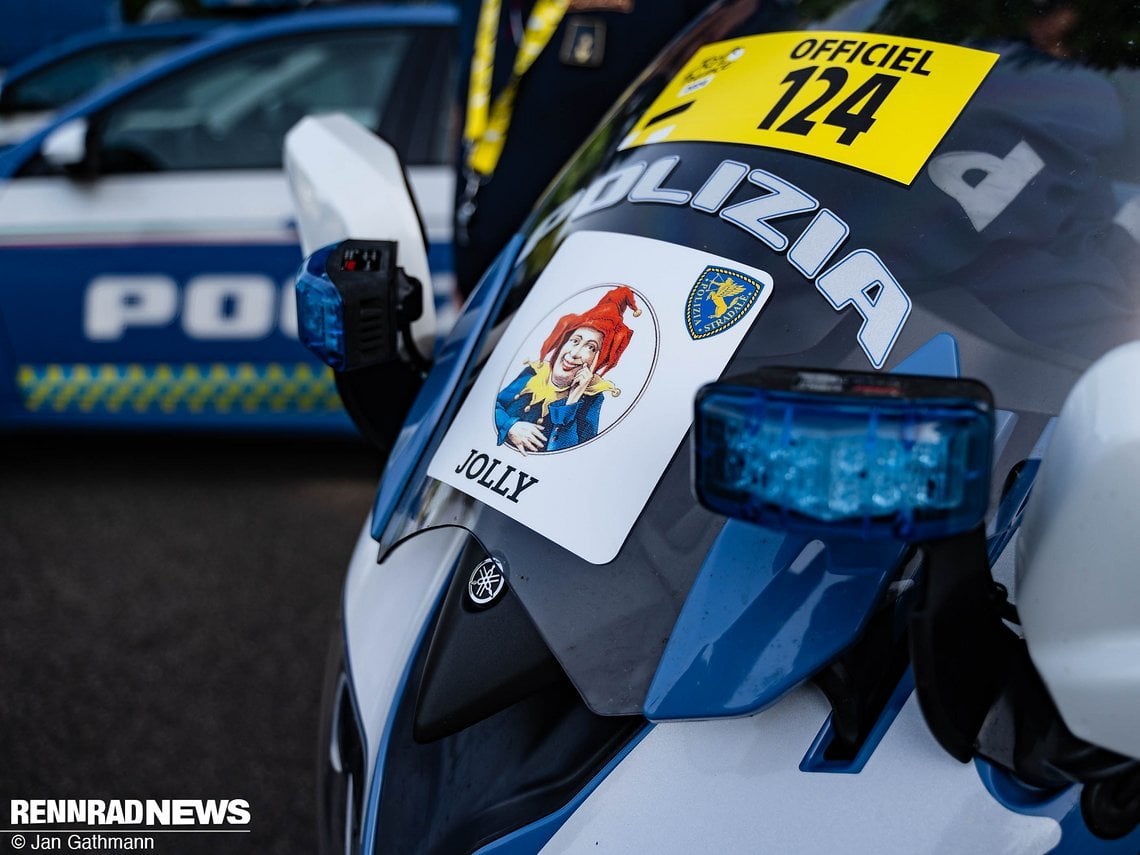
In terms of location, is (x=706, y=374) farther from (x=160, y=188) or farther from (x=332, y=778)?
(x=160, y=188)

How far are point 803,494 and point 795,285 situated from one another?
14.4 inches

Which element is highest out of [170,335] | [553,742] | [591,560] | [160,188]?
[591,560]

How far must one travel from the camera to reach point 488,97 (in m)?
2.56

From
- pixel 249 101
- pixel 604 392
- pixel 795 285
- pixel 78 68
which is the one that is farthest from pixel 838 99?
pixel 78 68

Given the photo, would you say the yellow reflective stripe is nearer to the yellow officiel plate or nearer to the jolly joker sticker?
the yellow officiel plate

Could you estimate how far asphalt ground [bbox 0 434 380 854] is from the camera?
98.0 inches

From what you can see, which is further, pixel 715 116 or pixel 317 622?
pixel 317 622

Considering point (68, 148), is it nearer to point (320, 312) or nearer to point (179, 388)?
point (179, 388)

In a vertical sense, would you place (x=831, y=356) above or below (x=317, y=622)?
above

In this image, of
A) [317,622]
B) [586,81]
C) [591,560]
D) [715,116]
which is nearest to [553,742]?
[591,560]

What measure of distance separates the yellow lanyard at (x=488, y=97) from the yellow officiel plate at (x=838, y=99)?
1.08 meters

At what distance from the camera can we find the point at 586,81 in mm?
2465

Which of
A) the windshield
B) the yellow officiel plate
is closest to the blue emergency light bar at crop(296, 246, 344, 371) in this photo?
the windshield

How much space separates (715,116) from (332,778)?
2.96ft
